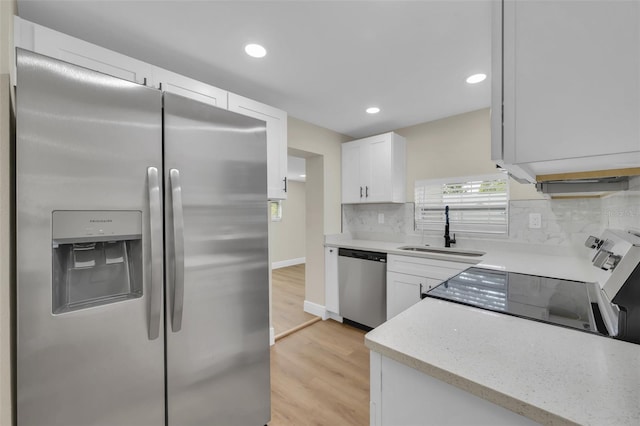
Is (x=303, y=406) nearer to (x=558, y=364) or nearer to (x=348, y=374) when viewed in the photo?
(x=348, y=374)

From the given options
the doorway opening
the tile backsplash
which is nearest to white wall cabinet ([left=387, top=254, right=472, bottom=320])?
Answer: the tile backsplash

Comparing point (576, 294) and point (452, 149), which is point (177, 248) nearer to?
point (576, 294)

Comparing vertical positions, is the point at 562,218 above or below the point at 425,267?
above

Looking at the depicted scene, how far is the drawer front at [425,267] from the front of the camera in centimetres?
227

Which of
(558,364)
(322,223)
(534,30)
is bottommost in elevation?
(558,364)

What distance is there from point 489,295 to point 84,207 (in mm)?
1713

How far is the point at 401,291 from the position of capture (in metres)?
2.59

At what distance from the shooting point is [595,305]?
1047 millimetres

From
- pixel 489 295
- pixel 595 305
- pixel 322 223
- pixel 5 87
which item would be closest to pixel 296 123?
pixel 322 223

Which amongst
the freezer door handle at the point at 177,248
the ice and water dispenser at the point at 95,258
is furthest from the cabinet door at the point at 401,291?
the ice and water dispenser at the point at 95,258

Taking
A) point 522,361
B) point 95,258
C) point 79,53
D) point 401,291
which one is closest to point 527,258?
point 401,291

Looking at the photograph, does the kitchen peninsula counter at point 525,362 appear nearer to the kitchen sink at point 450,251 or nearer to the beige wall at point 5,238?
the beige wall at point 5,238

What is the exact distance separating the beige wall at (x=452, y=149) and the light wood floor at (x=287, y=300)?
Answer: 211cm

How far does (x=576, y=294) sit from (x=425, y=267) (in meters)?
1.27
